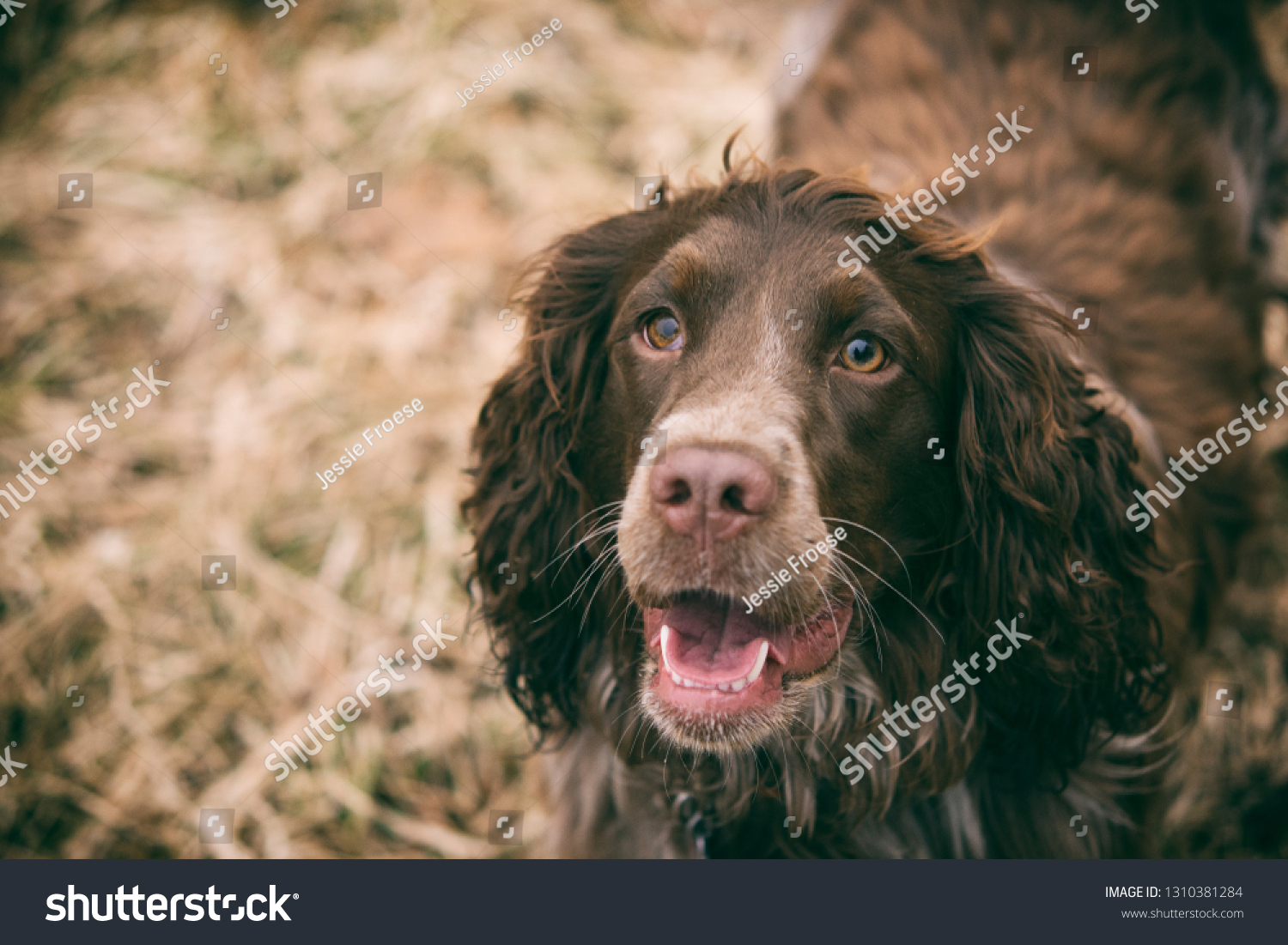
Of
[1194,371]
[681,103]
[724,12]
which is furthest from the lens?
[724,12]

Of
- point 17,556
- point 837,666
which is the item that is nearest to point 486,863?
point 837,666

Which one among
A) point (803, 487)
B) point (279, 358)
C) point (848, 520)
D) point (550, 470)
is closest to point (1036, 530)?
point (848, 520)

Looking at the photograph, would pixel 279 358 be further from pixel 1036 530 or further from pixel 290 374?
pixel 1036 530

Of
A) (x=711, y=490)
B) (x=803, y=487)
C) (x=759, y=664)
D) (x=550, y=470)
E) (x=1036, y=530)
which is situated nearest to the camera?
(x=711, y=490)

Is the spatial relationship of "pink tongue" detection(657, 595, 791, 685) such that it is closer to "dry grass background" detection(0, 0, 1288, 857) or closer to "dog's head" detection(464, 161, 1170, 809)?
"dog's head" detection(464, 161, 1170, 809)

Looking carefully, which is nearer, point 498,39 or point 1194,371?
point 1194,371

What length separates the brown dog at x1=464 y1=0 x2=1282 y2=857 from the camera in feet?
8.09

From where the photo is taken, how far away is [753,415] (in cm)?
236

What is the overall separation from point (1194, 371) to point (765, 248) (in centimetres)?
207

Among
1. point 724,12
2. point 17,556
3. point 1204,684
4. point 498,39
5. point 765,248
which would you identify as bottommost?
point 17,556

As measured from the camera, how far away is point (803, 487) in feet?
7.72

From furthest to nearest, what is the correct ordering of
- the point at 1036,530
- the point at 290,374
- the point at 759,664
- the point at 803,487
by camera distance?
the point at 290,374 < the point at 1036,530 < the point at 759,664 < the point at 803,487

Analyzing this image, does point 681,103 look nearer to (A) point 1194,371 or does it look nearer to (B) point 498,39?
(B) point 498,39

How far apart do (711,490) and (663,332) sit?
66 cm
